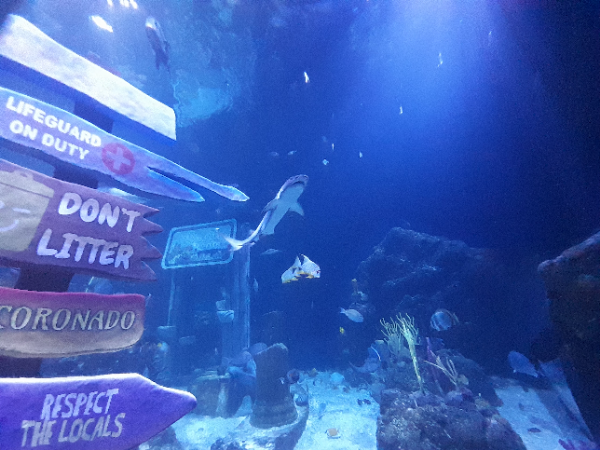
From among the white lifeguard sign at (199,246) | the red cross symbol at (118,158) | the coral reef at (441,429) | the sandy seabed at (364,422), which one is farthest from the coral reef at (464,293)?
the red cross symbol at (118,158)

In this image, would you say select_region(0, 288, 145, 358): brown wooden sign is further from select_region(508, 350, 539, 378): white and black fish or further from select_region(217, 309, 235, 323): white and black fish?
select_region(217, 309, 235, 323): white and black fish

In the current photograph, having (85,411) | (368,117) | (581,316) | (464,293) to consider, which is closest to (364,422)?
(581,316)

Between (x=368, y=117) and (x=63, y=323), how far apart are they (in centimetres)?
1447

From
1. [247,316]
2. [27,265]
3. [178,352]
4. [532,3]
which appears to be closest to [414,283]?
[247,316]

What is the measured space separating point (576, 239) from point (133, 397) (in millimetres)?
12331

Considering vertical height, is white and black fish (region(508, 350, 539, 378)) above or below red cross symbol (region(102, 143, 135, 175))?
below

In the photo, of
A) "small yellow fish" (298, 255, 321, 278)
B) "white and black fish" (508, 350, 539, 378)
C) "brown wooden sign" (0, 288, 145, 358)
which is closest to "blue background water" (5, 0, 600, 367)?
"white and black fish" (508, 350, 539, 378)

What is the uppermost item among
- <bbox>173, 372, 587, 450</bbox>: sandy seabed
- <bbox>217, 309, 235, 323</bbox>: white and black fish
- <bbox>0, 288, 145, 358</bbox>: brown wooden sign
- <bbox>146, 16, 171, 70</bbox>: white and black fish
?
<bbox>146, 16, 171, 70</bbox>: white and black fish

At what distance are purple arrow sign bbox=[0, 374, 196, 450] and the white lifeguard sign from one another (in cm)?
941

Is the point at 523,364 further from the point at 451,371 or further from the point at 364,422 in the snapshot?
the point at 364,422

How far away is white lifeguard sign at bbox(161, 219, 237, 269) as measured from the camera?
11.3 metres

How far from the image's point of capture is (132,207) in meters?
2.32

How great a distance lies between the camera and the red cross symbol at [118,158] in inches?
94.4

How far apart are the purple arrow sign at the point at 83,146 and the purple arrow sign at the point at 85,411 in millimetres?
1619
